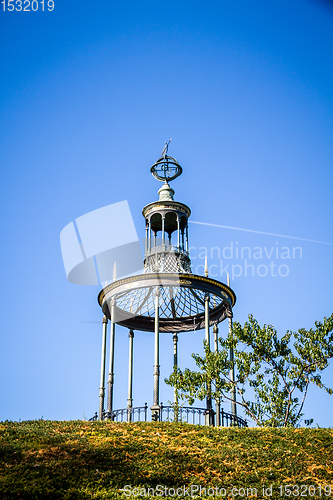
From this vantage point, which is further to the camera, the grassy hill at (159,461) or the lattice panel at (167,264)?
the lattice panel at (167,264)

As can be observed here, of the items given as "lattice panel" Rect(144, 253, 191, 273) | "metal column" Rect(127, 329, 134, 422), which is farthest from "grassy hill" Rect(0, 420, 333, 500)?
"lattice panel" Rect(144, 253, 191, 273)

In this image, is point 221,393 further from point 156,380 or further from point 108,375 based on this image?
point 108,375

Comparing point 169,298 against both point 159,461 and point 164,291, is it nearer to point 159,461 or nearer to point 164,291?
point 164,291

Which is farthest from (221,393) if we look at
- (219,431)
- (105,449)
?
(105,449)

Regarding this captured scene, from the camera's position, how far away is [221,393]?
70.2 ft

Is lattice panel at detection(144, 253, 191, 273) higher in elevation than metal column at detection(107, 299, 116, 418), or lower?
higher

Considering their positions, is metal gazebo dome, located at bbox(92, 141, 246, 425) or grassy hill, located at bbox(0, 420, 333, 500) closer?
grassy hill, located at bbox(0, 420, 333, 500)

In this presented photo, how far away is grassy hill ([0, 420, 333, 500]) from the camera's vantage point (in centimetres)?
1263

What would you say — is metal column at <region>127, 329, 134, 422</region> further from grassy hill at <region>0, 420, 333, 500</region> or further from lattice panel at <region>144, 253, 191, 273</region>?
grassy hill at <region>0, 420, 333, 500</region>

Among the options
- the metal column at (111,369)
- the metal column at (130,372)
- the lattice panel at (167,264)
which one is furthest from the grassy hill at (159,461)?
the lattice panel at (167,264)

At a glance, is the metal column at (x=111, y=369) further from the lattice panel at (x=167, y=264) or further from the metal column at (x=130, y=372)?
the metal column at (x=130, y=372)

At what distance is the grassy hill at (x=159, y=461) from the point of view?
12.6 meters

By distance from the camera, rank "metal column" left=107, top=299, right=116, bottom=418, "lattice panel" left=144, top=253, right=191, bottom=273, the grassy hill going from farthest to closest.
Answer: "lattice panel" left=144, top=253, right=191, bottom=273 → "metal column" left=107, top=299, right=116, bottom=418 → the grassy hill

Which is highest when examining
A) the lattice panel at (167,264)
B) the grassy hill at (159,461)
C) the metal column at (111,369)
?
the lattice panel at (167,264)
